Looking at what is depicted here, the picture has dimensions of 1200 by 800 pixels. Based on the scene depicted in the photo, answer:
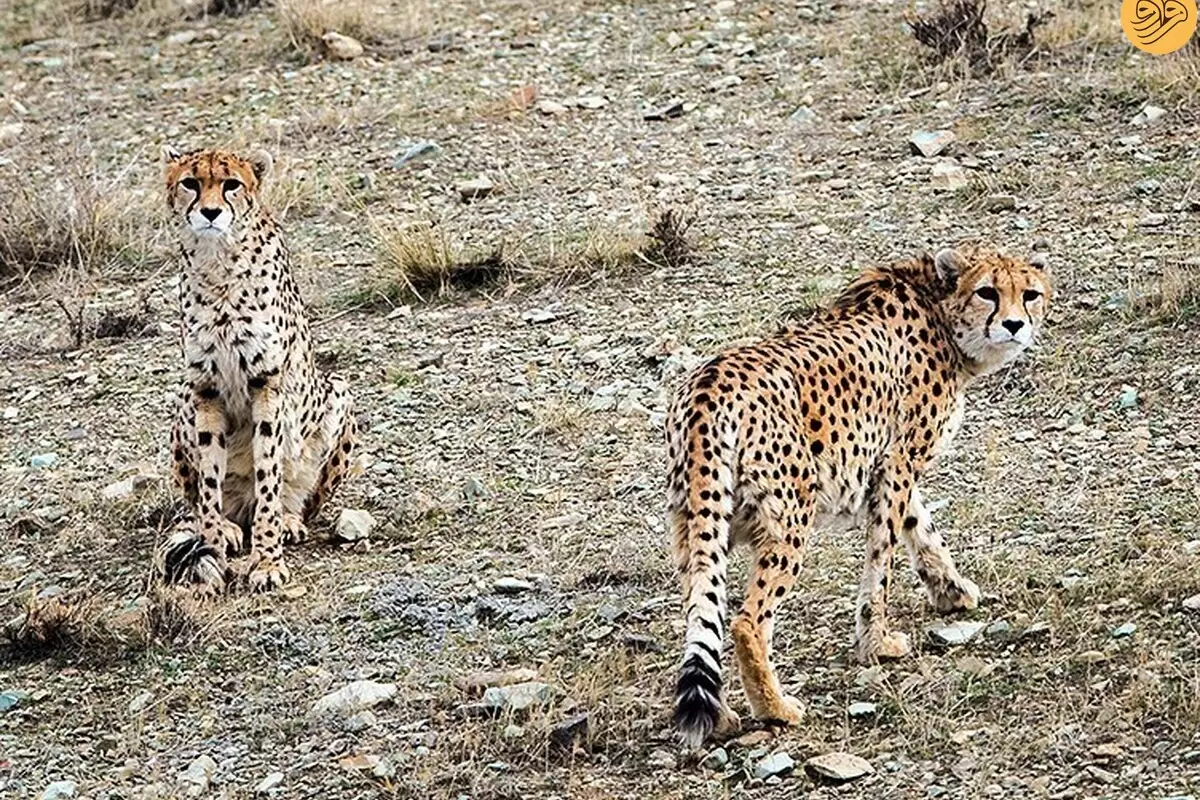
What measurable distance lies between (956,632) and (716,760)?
884mm

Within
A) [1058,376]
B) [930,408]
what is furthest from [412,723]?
[1058,376]

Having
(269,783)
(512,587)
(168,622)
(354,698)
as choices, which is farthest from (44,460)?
(269,783)

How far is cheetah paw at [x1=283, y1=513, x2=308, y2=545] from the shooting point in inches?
263

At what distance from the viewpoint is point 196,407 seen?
21.7 ft

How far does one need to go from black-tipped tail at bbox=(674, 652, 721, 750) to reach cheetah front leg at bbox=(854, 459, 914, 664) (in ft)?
2.55

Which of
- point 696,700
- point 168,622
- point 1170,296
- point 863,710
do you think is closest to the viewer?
point 696,700

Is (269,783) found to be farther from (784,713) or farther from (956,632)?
(956,632)

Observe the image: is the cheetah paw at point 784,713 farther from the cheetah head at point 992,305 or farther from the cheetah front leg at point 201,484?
the cheetah front leg at point 201,484

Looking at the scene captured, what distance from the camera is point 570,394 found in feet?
24.3

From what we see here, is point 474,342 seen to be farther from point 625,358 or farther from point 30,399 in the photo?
point 30,399

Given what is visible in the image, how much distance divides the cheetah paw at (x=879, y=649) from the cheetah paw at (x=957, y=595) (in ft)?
0.93

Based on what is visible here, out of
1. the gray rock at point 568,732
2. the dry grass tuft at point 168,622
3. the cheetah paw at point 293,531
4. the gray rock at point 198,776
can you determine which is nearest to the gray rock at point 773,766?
the gray rock at point 568,732

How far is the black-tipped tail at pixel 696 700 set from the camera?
15.2 ft

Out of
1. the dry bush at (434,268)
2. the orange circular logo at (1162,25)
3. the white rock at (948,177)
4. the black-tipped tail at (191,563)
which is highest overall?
the orange circular logo at (1162,25)
